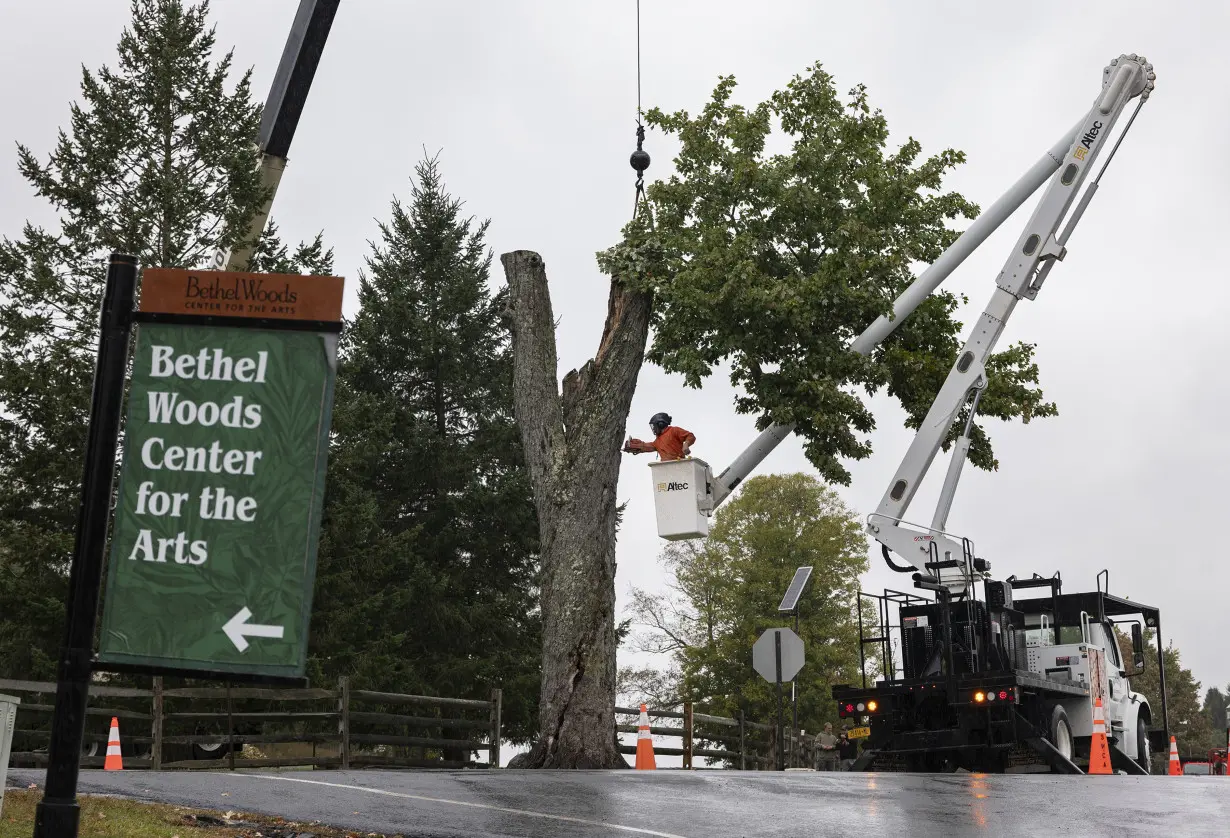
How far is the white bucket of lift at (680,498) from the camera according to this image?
17.4m

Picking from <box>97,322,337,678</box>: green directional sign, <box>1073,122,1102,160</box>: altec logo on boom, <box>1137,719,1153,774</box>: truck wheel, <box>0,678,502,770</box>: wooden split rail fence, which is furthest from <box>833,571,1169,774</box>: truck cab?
<box>97,322,337,678</box>: green directional sign

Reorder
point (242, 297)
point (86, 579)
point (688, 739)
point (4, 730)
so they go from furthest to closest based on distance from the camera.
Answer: point (688, 739), point (4, 730), point (242, 297), point (86, 579)

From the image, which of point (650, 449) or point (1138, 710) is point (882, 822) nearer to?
point (650, 449)

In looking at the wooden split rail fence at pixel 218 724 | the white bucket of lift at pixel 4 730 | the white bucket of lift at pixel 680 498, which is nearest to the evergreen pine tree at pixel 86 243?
the wooden split rail fence at pixel 218 724

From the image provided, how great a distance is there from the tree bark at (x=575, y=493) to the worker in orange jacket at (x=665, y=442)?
0.44 metres

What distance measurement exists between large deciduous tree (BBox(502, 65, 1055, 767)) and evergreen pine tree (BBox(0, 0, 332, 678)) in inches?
257

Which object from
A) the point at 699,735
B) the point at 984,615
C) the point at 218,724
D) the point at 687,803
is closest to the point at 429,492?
the point at 699,735

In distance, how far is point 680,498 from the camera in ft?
57.2

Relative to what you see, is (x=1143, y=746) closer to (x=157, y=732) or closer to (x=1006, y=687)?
(x=1006, y=687)

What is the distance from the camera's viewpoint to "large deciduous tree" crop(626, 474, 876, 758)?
4544cm

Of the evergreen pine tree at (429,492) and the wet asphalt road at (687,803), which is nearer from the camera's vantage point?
the wet asphalt road at (687,803)

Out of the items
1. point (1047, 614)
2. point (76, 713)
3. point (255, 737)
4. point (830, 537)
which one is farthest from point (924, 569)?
point (830, 537)

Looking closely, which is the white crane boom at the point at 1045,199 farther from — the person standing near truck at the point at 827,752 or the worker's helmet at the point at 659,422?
the person standing near truck at the point at 827,752

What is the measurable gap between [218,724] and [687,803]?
15.3 m
